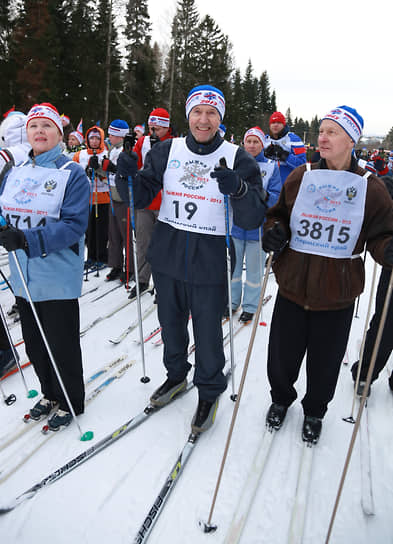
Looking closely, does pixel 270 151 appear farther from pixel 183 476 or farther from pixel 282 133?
pixel 183 476

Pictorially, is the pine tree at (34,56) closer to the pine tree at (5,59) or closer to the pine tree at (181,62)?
the pine tree at (5,59)

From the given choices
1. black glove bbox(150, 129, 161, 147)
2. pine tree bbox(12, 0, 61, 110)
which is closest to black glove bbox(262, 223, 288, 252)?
black glove bbox(150, 129, 161, 147)

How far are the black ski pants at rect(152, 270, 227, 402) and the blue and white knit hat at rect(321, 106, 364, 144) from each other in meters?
1.25

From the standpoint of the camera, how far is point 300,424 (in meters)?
2.65

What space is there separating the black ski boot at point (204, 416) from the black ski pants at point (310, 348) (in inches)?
19.4

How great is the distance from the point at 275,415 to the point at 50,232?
6.68 feet

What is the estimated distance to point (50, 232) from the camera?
6.76ft

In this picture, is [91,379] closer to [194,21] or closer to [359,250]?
[359,250]

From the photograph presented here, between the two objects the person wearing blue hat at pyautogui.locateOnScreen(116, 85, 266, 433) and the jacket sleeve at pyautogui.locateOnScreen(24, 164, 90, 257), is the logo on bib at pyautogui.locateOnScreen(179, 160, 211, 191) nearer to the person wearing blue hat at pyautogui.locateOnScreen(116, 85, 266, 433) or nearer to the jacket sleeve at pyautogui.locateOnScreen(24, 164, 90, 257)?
the person wearing blue hat at pyautogui.locateOnScreen(116, 85, 266, 433)

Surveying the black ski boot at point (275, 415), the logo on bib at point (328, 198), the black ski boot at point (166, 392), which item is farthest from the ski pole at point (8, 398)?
the logo on bib at point (328, 198)

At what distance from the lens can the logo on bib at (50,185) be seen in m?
2.16

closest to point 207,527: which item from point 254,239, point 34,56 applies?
point 254,239

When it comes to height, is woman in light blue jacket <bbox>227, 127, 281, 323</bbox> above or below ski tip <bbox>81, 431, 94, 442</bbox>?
above

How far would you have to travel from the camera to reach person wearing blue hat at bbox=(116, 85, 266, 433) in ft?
7.45
